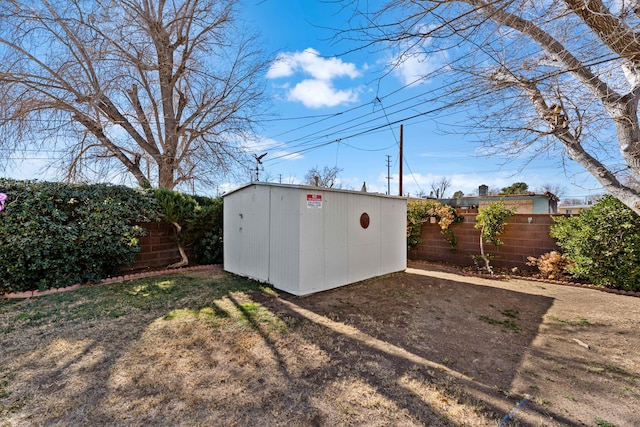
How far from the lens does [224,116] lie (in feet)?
31.9

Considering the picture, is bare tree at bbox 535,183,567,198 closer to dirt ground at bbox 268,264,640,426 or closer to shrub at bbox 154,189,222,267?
dirt ground at bbox 268,264,640,426

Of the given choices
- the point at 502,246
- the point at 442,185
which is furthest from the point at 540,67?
the point at 442,185

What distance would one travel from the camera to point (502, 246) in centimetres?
656

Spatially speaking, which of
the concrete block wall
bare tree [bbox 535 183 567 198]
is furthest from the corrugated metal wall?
bare tree [bbox 535 183 567 198]

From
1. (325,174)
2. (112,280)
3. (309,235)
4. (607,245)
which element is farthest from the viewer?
(325,174)

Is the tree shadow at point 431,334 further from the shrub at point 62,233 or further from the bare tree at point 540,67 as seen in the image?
the shrub at point 62,233

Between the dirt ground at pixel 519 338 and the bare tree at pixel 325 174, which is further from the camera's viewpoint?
the bare tree at pixel 325 174

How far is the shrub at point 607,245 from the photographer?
459 centimetres

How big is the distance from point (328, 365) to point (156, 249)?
552 cm

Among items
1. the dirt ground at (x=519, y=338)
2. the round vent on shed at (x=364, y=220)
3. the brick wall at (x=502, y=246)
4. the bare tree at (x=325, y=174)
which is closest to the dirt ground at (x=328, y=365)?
the dirt ground at (x=519, y=338)

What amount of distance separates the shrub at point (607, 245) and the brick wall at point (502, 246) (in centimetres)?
67

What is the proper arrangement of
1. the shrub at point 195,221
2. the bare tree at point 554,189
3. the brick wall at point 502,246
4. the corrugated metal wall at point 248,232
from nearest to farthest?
1. the corrugated metal wall at point 248,232
2. the brick wall at point 502,246
3. the shrub at point 195,221
4. the bare tree at point 554,189

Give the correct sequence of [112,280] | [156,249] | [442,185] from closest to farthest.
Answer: [112,280]
[156,249]
[442,185]

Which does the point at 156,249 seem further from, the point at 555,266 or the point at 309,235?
the point at 555,266
